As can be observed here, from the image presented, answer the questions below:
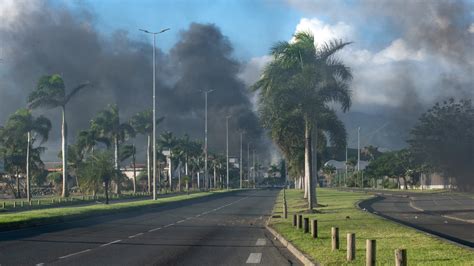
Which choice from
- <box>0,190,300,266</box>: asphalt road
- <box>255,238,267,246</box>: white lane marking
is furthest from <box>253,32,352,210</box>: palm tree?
<box>255,238,267,246</box>: white lane marking

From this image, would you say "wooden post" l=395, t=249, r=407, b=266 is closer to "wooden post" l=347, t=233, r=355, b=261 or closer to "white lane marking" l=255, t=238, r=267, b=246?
"wooden post" l=347, t=233, r=355, b=261

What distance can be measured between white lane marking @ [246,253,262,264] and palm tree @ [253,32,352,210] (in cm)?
1881

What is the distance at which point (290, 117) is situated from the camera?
35938 millimetres

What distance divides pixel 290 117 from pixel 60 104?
126ft

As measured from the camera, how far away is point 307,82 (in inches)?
1393

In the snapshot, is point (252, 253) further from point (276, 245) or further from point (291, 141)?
point (291, 141)

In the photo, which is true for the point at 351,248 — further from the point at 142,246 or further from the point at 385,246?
the point at 142,246

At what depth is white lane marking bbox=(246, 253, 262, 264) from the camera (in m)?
15.7

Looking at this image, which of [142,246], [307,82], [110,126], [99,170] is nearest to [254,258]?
[142,246]

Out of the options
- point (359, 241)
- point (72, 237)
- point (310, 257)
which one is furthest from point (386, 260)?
point (72, 237)

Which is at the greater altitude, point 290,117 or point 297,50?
point 297,50

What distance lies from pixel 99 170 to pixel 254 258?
145ft

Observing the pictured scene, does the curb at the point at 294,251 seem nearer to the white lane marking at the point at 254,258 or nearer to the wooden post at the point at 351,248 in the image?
the wooden post at the point at 351,248

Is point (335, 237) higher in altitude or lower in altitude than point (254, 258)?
higher
